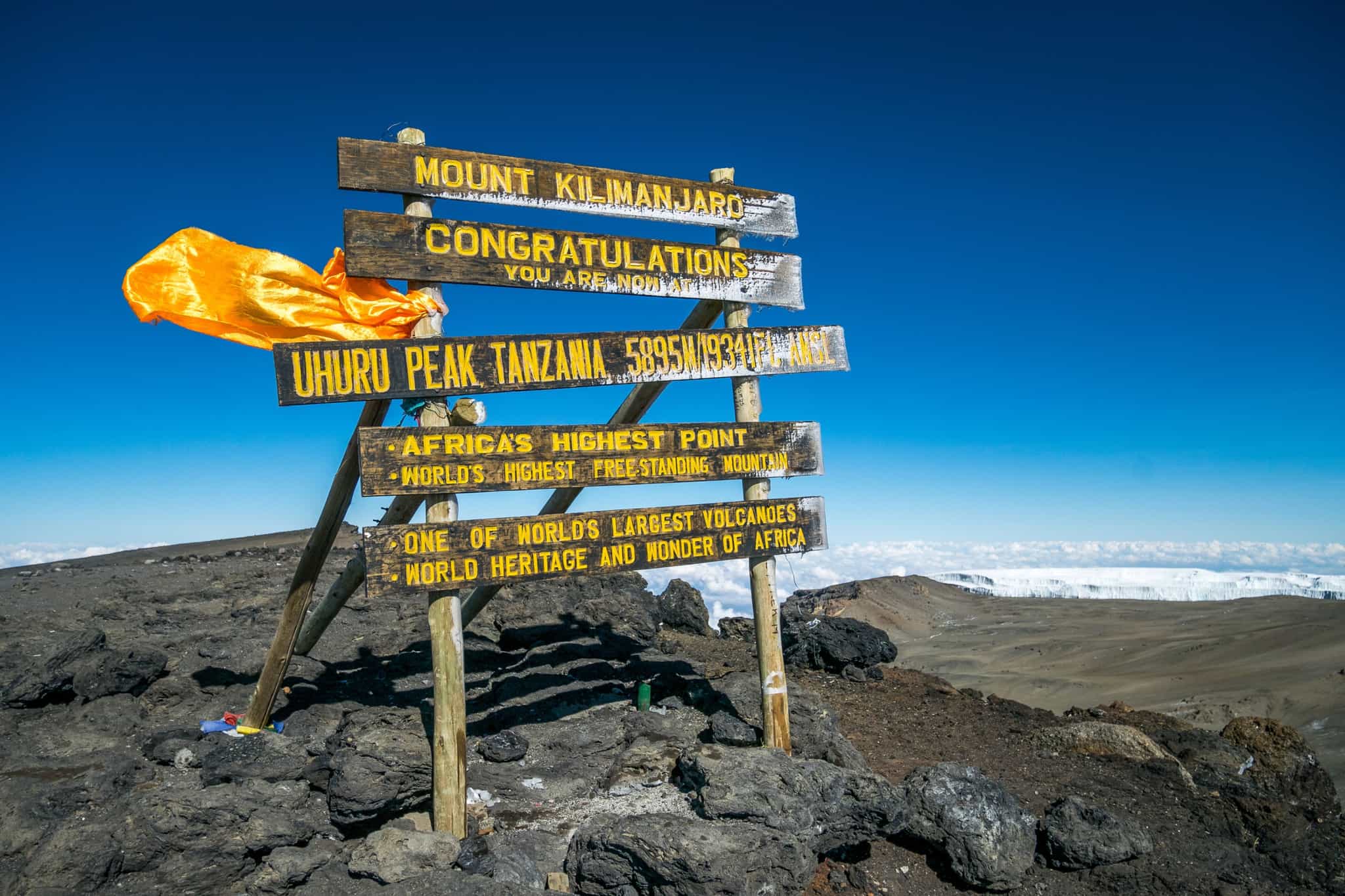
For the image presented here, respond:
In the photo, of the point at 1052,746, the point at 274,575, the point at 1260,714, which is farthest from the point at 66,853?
the point at 1260,714

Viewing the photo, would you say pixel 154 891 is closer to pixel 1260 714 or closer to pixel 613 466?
pixel 613 466

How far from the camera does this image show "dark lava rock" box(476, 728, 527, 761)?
21.2ft

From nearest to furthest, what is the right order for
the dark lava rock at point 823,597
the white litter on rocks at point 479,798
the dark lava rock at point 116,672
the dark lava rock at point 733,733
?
1. the white litter on rocks at point 479,798
2. the dark lava rock at point 733,733
3. the dark lava rock at point 116,672
4. the dark lava rock at point 823,597

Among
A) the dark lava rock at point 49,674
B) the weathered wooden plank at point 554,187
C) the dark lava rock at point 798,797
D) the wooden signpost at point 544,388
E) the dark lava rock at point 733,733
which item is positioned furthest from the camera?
the dark lava rock at point 49,674

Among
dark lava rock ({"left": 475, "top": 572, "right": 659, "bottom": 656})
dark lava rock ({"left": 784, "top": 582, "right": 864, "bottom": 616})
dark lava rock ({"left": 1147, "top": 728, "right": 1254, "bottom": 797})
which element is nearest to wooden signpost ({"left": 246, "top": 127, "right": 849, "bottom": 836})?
dark lava rock ({"left": 475, "top": 572, "right": 659, "bottom": 656})

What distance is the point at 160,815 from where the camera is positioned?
4914 millimetres

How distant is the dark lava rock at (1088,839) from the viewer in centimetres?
561

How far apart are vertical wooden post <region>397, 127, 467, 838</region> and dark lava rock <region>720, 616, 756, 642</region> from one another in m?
6.66

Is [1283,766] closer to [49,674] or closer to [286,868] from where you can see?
[286,868]

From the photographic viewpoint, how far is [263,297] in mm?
5797

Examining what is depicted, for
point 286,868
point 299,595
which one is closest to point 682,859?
point 286,868

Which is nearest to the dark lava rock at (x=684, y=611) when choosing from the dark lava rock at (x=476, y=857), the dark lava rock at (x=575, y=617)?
the dark lava rock at (x=575, y=617)

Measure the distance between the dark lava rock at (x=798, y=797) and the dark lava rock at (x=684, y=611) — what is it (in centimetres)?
567

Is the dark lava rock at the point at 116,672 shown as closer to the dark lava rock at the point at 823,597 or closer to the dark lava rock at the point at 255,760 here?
the dark lava rock at the point at 255,760
